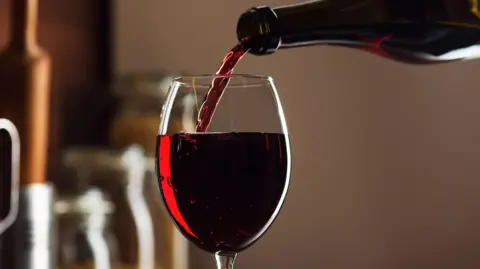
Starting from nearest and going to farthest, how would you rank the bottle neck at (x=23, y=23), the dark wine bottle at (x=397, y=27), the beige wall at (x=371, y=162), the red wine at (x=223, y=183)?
the red wine at (x=223, y=183), the dark wine bottle at (x=397, y=27), the bottle neck at (x=23, y=23), the beige wall at (x=371, y=162)

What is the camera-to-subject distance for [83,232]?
1.22 m

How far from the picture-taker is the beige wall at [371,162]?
123 cm

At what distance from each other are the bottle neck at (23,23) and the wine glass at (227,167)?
46 centimetres

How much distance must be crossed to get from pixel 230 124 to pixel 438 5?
0.33 m

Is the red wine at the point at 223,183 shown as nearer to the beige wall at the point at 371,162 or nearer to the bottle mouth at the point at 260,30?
the bottle mouth at the point at 260,30

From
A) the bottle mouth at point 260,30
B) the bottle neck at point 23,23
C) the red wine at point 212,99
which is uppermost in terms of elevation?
the bottle neck at point 23,23

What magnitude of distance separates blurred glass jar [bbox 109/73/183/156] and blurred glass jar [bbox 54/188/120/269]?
0.13 meters

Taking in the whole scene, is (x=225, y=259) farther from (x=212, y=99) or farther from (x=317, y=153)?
(x=317, y=153)

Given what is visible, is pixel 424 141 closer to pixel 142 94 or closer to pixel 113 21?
pixel 142 94

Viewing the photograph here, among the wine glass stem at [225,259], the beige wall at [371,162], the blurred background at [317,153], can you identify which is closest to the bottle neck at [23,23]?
the blurred background at [317,153]

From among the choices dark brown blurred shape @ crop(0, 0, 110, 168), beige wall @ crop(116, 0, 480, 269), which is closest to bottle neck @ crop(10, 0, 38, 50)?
dark brown blurred shape @ crop(0, 0, 110, 168)

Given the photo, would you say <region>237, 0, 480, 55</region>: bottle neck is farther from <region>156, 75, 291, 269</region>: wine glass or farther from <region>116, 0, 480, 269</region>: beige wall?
<region>116, 0, 480, 269</region>: beige wall

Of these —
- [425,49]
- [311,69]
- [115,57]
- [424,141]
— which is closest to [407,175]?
[424,141]

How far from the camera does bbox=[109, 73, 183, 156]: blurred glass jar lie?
1311 mm
